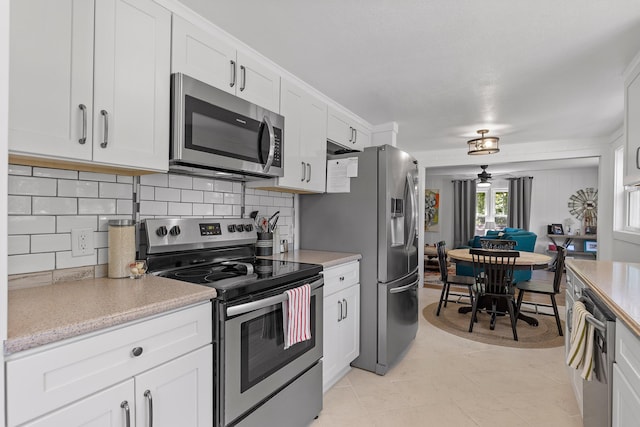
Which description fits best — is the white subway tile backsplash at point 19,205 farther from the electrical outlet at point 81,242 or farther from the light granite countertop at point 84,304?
the light granite countertop at point 84,304

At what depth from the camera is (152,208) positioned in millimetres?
1814

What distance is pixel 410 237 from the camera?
2889mm

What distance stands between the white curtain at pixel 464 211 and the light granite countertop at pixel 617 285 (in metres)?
6.18

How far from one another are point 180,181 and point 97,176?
0.44m

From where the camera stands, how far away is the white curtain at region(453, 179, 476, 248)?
27.3 ft

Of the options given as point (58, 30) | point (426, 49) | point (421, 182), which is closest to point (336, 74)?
point (426, 49)

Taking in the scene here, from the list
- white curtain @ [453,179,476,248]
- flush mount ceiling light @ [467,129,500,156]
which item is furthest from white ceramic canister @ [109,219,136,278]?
white curtain @ [453,179,476,248]

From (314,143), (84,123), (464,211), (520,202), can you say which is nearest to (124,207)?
(84,123)

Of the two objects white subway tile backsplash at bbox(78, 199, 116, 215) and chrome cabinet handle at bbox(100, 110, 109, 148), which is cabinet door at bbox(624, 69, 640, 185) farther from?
white subway tile backsplash at bbox(78, 199, 116, 215)

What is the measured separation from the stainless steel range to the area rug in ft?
6.86

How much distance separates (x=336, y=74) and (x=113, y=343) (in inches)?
84.0

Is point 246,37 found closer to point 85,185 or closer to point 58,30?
point 58,30

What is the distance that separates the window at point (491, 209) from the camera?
835cm

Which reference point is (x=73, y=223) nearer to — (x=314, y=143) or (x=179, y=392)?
(x=179, y=392)
